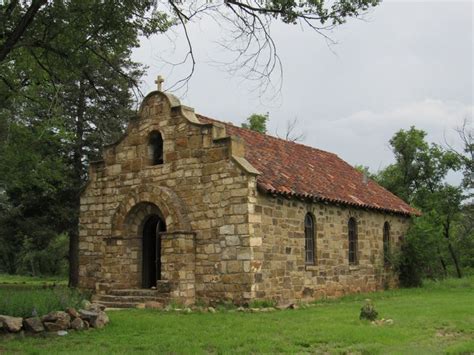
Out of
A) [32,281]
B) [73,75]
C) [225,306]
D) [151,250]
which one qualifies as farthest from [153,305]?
[32,281]

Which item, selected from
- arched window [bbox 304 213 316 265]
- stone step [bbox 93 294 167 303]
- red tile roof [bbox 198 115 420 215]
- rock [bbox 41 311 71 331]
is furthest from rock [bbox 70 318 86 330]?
arched window [bbox 304 213 316 265]

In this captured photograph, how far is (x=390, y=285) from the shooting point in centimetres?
2409

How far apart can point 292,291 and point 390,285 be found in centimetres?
803

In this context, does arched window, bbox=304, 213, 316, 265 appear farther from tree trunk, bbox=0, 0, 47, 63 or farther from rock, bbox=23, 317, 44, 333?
tree trunk, bbox=0, 0, 47, 63

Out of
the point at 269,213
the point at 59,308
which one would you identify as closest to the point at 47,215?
the point at 269,213

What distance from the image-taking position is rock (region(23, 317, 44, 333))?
10.9 meters

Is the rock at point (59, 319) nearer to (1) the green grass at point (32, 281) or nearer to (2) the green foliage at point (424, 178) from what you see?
(1) the green grass at point (32, 281)

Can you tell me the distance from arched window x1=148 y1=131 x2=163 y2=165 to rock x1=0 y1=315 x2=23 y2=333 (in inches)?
358

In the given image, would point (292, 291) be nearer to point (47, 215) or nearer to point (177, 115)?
point (177, 115)

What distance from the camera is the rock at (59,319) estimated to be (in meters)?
11.2

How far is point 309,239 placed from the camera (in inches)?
758

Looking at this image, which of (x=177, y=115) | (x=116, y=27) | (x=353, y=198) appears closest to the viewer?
(x=116, y=27)

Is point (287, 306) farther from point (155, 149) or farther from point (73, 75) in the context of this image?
point (73, 75)

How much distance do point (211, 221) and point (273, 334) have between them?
6447mm
